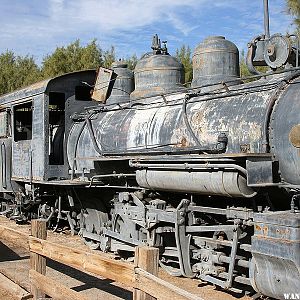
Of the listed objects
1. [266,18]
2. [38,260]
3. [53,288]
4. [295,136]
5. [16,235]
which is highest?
[266,18]

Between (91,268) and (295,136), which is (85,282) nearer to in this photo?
(91,268)

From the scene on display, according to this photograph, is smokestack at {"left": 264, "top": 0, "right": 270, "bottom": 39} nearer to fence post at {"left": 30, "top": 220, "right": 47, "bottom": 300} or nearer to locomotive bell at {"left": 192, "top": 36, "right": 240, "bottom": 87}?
locomotive bell at {"left": 192, "top": 36, "right": 240, "bottom": 87}

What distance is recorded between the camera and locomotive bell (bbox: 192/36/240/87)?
835 cm

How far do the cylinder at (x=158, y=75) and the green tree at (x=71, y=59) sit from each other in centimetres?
2489

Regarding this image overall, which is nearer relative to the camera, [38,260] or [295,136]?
[295,136]

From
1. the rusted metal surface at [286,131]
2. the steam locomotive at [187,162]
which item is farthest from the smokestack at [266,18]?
the rusted metal surface at [286,131]

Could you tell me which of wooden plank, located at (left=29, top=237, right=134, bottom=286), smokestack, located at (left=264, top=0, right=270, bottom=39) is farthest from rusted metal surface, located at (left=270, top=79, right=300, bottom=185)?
wooden plank, located at (left=29, top=237, right=134, bottom=286)

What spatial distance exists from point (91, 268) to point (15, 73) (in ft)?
122

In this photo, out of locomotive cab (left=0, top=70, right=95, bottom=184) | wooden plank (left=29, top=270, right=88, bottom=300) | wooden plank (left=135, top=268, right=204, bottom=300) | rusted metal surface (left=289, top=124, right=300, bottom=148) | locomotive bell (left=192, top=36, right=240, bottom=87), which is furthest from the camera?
locomotive cab (left=0, top=70, right=95, bottom=184)

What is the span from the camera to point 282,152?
5656 millimetres

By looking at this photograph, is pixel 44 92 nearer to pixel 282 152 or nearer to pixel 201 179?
pixel 201 179

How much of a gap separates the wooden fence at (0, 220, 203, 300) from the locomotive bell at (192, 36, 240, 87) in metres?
3.80

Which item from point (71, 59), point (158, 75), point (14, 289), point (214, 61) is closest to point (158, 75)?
point (158, 75)

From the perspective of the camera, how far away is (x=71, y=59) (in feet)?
114
